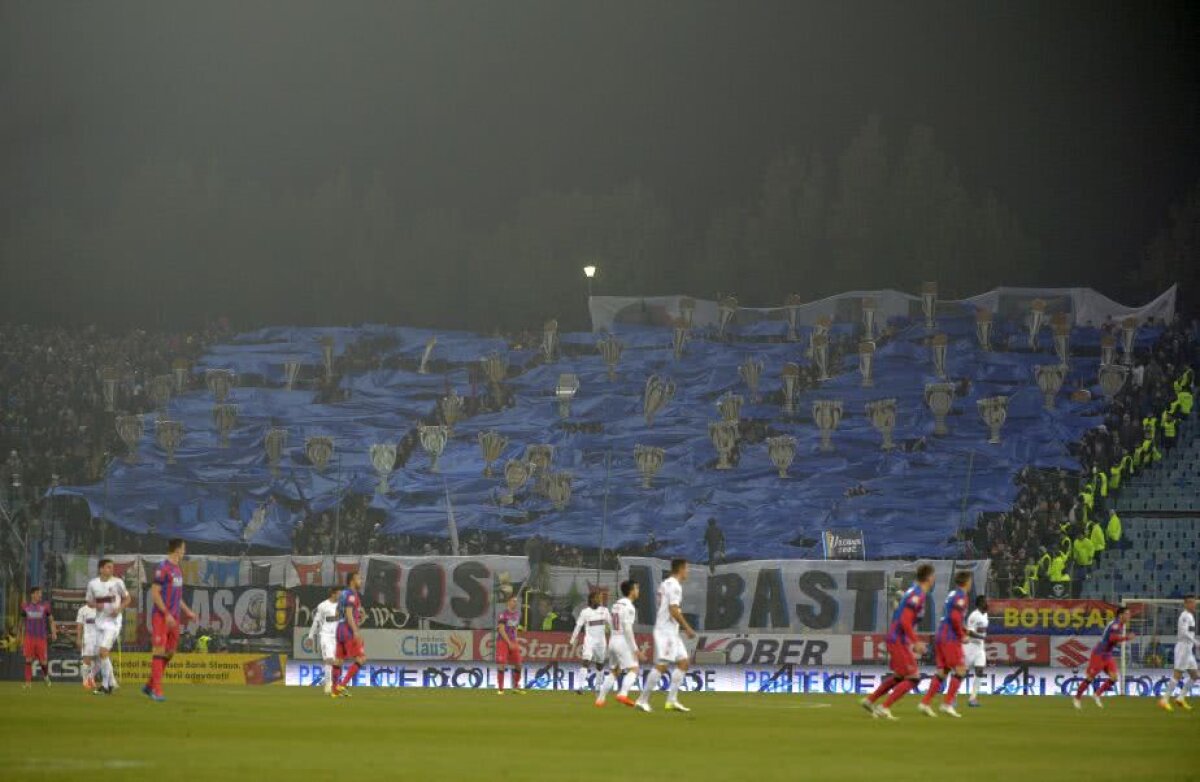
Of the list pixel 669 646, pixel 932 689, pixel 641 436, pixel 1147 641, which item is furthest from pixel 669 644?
pixel 641 436

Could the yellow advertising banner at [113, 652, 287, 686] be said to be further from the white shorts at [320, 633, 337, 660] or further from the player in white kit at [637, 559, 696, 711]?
the player in white kit at [637, 559, 696, 711]

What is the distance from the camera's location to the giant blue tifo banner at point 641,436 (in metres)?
60.2

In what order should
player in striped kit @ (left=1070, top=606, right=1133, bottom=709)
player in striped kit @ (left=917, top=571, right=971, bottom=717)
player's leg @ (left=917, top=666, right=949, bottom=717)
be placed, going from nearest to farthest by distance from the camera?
player's leg @ (left=917, top=666, right=949, bottom=717), player in striped kit @ (left=917, top=571, right=971, bottom=717), player in striped kit @ (left=1070, top=606, right=1133, bottom=709)

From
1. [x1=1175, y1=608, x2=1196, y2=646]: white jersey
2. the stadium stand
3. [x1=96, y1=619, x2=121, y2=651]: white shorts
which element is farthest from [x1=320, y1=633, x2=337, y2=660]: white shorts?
the stadium stand

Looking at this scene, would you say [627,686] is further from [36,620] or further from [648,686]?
[36,620]

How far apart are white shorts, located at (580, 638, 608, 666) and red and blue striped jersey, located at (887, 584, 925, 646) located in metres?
12.9

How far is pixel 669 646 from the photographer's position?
27578 mm

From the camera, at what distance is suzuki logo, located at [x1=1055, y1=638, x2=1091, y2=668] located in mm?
44438

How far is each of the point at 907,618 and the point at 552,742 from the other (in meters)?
7.59

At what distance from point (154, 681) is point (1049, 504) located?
121 ft

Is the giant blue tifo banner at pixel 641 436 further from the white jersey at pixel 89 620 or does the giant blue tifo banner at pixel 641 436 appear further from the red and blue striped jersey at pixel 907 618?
the red and blue striped jersey at pixel 907 618

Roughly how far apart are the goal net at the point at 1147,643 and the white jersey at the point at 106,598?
2626 cm

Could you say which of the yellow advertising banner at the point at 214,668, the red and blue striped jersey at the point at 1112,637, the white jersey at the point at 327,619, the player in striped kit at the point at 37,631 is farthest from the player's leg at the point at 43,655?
the red and blue striped jersey at the point at 1112,637

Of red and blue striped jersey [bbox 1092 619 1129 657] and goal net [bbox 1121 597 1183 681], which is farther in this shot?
goal net [bbox 1121 597 1183 681]
